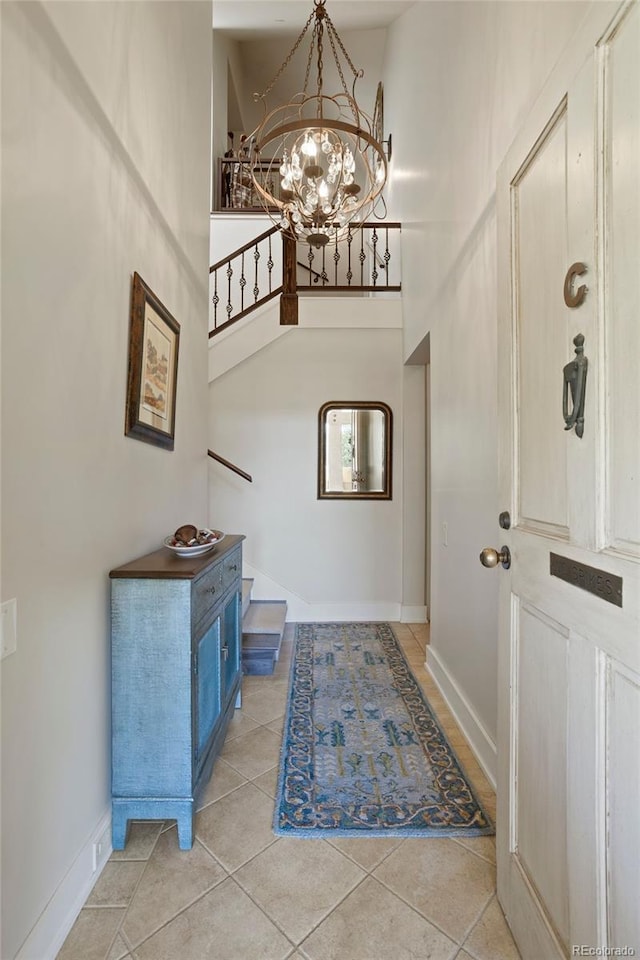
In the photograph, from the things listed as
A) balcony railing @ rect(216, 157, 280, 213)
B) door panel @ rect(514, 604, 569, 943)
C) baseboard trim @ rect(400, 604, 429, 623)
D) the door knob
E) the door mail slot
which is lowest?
baseboard trim @ rect(400, 604, 429, 623)

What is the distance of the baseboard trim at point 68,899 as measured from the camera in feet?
4.01

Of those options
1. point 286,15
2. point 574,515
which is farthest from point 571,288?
point 286,15

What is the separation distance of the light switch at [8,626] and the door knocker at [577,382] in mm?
1375

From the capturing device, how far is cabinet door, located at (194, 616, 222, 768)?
1.81 meters

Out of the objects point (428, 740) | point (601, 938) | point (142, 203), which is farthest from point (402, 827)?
point (142, 203)

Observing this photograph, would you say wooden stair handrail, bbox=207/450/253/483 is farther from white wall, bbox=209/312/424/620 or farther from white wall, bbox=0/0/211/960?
white wall, bbox=0/0/211/960

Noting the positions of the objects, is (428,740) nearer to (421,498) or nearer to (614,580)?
(614,580)

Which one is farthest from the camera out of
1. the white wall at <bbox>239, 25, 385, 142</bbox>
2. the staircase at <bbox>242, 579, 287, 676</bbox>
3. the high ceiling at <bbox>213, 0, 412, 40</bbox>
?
the white wall at <bbox>239, 25, 385, 142</bbox>

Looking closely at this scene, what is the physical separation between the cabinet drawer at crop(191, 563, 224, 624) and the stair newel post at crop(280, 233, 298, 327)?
9.81ft

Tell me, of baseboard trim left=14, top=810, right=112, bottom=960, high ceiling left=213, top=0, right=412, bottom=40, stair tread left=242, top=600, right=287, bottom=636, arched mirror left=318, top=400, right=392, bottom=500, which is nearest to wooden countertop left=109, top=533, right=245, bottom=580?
baseboard trim left=14, top=810, right=112, bottom=960

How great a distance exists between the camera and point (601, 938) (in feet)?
2.96

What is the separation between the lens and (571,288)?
103 centimetres

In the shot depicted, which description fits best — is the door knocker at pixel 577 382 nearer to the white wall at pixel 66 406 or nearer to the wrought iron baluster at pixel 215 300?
the white wall at pixel 66 406

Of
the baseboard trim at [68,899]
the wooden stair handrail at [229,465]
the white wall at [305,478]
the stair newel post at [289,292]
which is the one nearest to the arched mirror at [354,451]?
the white wall at [305,478]
